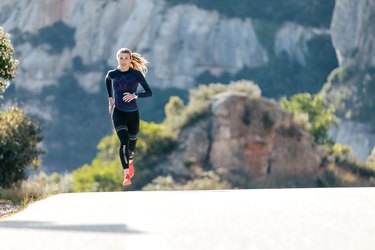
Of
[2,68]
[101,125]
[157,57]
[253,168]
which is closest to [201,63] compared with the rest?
[157,57]

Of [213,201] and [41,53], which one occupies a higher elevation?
[41,53]

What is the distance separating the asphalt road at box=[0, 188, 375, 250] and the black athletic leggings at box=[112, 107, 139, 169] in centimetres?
228

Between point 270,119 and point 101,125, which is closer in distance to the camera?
point 270,119

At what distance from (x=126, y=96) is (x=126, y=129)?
60 cm

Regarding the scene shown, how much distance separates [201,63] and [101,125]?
1865cm

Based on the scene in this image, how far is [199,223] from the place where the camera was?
1007 centimetres

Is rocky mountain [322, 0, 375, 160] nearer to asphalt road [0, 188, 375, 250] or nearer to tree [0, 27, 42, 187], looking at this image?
tree [0, 27, 42, 187]

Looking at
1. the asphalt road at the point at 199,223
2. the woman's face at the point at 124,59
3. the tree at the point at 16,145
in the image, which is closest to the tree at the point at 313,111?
the tree at the point at 16,145

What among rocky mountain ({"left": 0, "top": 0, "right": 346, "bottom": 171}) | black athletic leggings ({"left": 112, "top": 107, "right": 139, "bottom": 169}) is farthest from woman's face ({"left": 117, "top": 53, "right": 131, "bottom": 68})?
rocky mountain ({"left": 0, "top": 0, "right": 346, "bottom": 171})

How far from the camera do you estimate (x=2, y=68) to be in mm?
18000

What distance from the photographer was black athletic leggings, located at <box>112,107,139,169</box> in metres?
16.8

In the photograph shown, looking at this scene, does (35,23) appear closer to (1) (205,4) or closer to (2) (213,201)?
(1) (205,4)

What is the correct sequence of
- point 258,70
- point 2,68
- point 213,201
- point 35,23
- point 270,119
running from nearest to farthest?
1. point 213,201
2. point 2,68
3. point 270,119
4. point 258,70
5. point 35,23

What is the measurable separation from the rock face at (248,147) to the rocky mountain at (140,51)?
388ft
